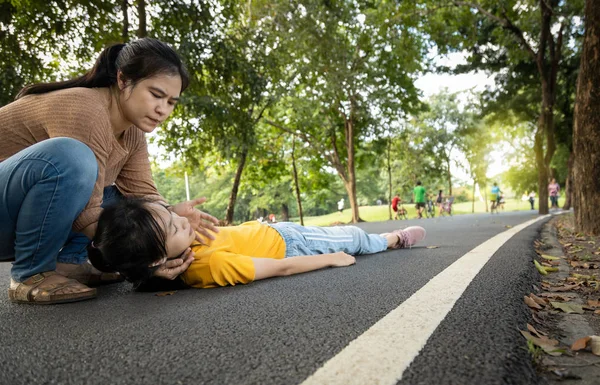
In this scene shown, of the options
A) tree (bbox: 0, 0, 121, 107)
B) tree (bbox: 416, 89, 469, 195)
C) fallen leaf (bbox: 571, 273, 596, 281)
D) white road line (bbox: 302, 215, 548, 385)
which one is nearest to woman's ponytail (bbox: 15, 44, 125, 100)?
white road line (bbox: 302, 215, 548, 385)

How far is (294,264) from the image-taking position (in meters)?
3.14

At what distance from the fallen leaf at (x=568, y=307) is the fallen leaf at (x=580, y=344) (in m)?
0.56

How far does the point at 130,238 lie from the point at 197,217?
0.53 meters

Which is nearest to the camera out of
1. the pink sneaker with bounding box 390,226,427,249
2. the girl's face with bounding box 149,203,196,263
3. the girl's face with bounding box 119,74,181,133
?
the girl's face with bounding box 149,203,196,263

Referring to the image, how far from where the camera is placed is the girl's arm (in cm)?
293

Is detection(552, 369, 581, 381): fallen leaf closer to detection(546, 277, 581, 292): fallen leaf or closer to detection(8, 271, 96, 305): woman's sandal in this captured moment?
detection(546, 277, 581, 292): fallen leaf

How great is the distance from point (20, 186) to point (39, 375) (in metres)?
1.27

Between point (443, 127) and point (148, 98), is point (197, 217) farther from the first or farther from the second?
point (443, 127)

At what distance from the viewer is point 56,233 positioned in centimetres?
235

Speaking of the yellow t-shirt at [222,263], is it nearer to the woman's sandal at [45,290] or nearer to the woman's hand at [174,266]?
the woman's hand at [174,266]

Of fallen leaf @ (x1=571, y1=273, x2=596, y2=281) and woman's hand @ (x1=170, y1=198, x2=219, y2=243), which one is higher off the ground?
woman's hand @ (x1=170, y1=198, x2=219, y2=243)

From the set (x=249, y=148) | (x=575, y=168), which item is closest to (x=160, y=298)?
(x=575, y=168)

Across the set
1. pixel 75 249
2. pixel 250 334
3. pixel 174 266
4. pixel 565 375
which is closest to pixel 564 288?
pixel 565 375

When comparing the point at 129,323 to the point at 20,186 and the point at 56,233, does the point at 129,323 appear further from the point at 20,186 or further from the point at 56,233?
the point at 20,186
